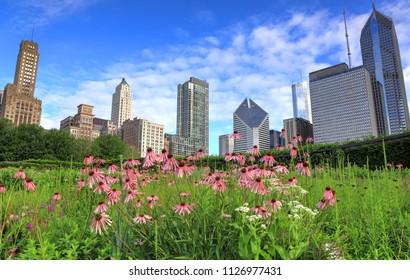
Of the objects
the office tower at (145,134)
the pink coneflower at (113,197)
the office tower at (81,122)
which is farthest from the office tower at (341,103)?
the office tower at (81,122)

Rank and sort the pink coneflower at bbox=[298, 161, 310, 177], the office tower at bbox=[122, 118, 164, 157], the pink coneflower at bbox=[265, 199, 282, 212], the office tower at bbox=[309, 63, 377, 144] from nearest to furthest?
the pink coneflower at bbox=[265, 199, 282, 212], the pink coneflower at bbox=[298, 161, 310, 177], the office tower at bbox=[309, 63, 377, 144], the office tower at bbox=[122, 118, 164, 157]

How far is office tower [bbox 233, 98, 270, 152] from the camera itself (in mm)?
5556

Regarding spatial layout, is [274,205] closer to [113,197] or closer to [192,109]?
[113,197]

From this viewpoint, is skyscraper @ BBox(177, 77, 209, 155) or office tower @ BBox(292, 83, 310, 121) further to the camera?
skyscraper @ BBox(177, 77, 209, 155)

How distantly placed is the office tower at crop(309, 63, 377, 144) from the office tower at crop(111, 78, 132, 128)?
97.3m

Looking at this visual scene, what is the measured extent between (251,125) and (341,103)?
77.7 inches

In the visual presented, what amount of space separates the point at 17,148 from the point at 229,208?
4145cm

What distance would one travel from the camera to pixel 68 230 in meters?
3.28

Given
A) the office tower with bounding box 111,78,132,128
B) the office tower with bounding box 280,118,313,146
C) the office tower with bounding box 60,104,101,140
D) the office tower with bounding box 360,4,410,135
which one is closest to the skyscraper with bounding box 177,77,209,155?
the office tower with bounding box 111,78,132,128

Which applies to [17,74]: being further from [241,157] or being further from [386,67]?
[386,67]

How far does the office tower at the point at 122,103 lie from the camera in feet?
332

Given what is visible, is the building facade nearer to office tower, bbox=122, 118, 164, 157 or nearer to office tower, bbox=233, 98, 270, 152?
office tower, bbox=233, 98, 270, 152

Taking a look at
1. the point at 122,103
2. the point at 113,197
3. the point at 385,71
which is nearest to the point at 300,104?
the point at 385,71
